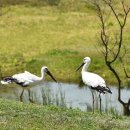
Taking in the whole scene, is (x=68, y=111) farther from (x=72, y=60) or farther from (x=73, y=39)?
(x=73, y=39)

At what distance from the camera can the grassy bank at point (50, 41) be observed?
3894 cm

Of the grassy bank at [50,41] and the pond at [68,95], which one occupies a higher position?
the grassy bank at [50,41]

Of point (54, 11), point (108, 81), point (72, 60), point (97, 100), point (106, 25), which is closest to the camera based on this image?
point (97, 100)

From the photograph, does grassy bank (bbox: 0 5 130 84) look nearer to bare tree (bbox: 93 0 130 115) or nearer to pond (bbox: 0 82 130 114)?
bare tree (bbox: 93 0 130 115)

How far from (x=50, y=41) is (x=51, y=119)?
2874cm

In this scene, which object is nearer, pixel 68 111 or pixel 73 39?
pixel 68 111

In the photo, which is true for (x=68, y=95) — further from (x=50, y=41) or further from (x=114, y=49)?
(x=50, y=41)

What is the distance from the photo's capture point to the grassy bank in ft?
128

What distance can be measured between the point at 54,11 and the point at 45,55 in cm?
1666

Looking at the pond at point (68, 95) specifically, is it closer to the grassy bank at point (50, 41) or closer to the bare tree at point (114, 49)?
the bare tree at point (114, 49)

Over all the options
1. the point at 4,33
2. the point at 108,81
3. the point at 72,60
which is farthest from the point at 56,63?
the point at 4,33

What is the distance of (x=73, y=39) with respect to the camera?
151 ft

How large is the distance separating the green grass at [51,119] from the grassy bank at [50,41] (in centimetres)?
1731

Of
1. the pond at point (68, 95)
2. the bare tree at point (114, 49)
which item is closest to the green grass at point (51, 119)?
the pond at point (68, 95)
